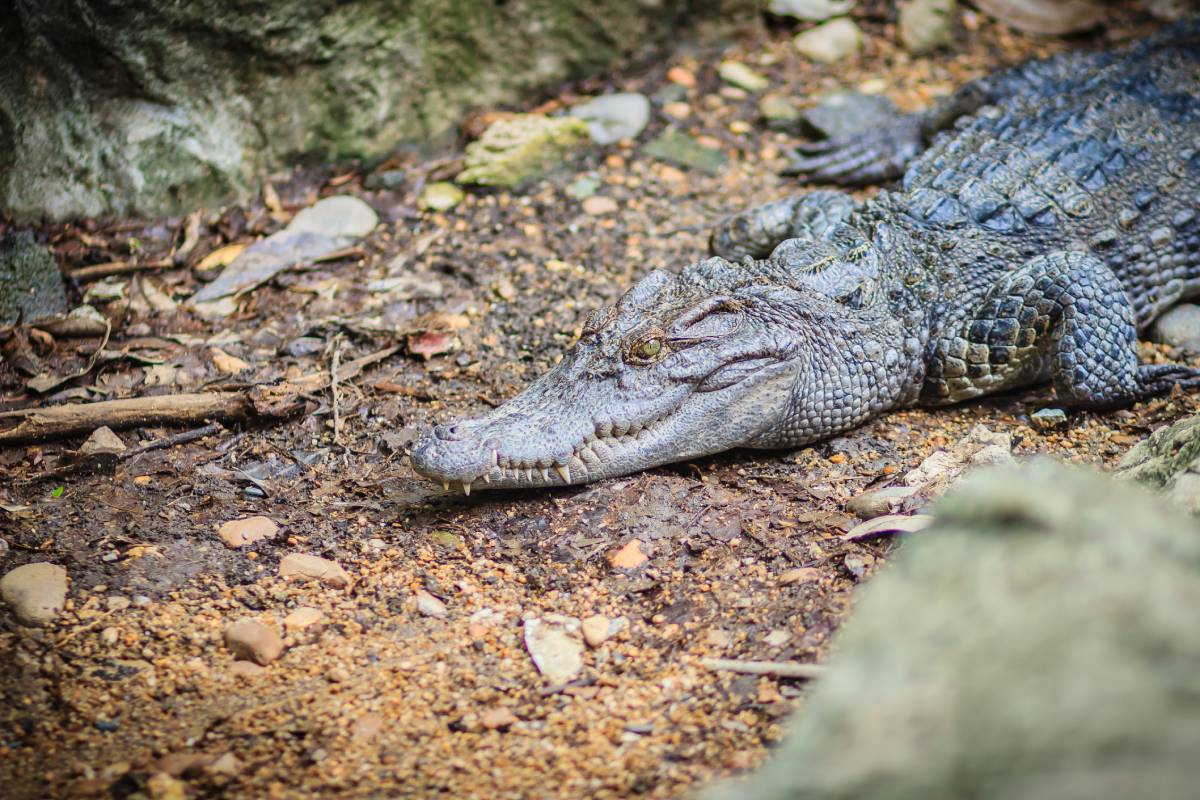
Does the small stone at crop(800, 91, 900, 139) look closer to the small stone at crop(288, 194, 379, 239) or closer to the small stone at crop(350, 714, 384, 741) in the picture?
the small stone at crop(288, 194, 379, 239)

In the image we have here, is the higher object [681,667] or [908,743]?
[908,743]

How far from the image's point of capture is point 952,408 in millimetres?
3984

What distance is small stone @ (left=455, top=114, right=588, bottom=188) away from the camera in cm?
531

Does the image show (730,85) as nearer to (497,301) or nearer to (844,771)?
(497,301)

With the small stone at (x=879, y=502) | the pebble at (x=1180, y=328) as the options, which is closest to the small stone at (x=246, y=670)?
the small stone at (x=879, y=502)

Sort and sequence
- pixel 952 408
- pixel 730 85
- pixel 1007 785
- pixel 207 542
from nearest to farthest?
pixel 1007 785 < pixel 207 542 < pixel 952 408 < pixel 730 85

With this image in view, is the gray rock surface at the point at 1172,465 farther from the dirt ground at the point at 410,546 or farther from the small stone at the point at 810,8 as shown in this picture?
the small stone at the point at 810,8

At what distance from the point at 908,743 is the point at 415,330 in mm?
3414

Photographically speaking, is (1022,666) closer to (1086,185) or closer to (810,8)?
(1086,185)

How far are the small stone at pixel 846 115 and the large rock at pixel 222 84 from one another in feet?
4.85

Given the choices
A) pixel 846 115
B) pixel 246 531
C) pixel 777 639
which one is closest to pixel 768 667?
pixel 777 639

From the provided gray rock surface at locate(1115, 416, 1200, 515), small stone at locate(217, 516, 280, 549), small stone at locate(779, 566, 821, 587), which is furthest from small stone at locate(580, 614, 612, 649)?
gray rock surface at locate(1115, 416, 1200, 515)

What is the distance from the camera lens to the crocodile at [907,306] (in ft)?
11.2

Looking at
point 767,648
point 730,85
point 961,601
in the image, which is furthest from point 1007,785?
point 730,85
